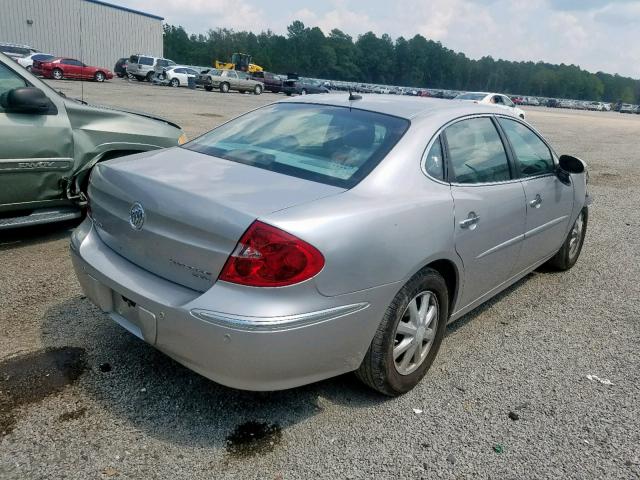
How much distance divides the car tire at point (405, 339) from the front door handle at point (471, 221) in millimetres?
335

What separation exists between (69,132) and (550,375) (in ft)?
14.0

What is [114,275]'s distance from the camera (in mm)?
2693

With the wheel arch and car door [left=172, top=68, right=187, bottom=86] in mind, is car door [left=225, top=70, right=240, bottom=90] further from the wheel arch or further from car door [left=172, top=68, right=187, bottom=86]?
the wheel arch

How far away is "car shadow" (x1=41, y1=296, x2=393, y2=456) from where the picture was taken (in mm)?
2600

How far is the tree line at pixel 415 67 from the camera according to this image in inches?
Answer: 4697

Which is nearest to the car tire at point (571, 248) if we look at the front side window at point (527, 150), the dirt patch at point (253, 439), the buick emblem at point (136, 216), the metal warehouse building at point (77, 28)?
the front side window at point (527, 150)

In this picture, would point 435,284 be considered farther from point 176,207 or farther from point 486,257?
point 176,207

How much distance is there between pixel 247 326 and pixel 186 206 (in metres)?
0.63

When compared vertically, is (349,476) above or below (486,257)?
below

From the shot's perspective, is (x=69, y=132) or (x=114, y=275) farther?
(x=69, y=132)

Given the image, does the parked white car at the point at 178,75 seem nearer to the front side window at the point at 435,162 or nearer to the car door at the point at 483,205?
the car door at the point at 483,205

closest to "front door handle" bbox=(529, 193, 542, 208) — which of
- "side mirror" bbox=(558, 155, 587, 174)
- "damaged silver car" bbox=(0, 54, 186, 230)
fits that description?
"side mirror" bbox=(558, 155, 587, 174)

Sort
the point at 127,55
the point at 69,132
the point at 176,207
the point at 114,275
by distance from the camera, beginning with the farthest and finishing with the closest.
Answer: the point at 127,55 < the point at 69,132 < the point at 114,275 < the point at 176,207

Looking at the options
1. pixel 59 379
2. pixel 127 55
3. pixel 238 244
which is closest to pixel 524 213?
pixel 238 244
